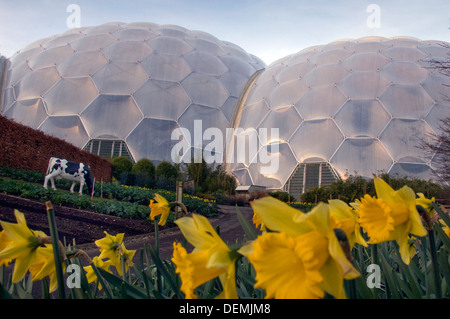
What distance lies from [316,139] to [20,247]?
1318 cm

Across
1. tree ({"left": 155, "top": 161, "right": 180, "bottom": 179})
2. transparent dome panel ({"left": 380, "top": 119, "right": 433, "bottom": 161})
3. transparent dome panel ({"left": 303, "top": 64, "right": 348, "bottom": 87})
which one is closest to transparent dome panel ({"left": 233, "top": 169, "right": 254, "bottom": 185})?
tree ({"left": 155, "top": 161, "right": 180, "bottom": 179})

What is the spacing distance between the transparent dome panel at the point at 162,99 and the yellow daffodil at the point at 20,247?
14.5m

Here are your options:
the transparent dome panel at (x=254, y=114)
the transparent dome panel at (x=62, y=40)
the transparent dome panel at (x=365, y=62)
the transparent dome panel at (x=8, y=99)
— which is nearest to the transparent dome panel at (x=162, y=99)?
the transparent dome panel at (x=254, y=114)

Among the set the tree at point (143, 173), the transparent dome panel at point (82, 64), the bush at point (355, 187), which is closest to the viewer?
the bush at point (355, 187)

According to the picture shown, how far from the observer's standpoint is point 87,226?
6.00m

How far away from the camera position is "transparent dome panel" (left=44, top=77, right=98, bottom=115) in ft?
49.2

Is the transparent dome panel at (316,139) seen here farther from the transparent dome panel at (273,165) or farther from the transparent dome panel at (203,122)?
the transparent dome panel at (203,122)

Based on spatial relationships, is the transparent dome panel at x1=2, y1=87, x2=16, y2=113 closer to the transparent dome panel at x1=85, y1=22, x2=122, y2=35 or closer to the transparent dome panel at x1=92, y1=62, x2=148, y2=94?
the transparent dome panel at x1=92, y1=62, x2=148, y2=94

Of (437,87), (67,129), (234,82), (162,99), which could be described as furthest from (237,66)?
(437,87)

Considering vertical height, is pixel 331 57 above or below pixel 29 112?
above

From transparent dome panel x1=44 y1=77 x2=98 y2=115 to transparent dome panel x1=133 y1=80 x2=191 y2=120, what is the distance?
7.11ft

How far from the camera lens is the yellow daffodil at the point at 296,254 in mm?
416

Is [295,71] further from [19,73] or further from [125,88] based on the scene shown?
[19,73]
